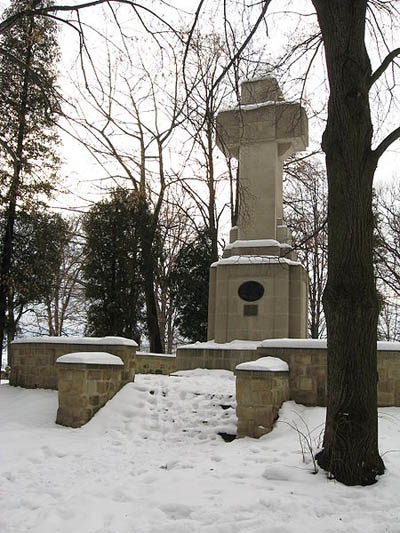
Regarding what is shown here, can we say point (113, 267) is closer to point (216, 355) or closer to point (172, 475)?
point (216, 355)

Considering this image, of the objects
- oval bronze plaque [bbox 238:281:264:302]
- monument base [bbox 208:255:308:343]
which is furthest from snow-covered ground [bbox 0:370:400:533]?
oval bronze plaque [bbox 238:281:264:302]

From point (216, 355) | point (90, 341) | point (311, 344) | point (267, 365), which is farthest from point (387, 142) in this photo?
point (216, 355)

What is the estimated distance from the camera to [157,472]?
5328 millimetres

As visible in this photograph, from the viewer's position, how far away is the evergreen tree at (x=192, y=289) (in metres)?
17.8

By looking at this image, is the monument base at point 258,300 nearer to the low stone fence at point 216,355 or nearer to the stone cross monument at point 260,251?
the stone cross monument at point 260,251

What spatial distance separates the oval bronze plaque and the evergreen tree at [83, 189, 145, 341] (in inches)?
224

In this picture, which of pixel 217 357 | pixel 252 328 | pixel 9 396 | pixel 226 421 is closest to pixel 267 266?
pixel 252 328

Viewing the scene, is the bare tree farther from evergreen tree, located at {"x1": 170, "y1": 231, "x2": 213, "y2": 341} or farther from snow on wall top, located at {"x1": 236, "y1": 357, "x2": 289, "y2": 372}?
snow on wall top, located at {"x1": 236, "y1": 357, "x2": 289, "y2": 372}

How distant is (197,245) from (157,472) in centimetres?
1419

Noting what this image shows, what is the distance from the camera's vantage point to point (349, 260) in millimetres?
5039

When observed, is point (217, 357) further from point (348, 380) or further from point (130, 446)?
point (348, 380)

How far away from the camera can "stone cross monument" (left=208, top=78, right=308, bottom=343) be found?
39.1ft

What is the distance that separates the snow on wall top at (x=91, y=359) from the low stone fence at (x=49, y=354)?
347mm

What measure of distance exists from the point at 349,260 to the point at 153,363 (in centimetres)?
899
